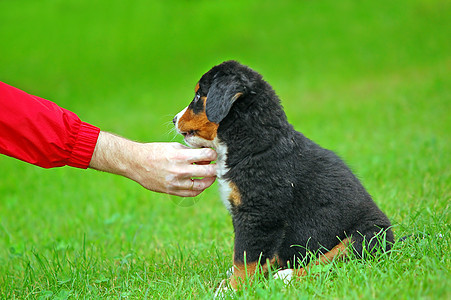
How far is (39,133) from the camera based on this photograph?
3.28 metres

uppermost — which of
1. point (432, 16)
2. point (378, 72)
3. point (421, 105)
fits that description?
point (432, 16)

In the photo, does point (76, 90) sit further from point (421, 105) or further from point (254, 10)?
point (421, 105)

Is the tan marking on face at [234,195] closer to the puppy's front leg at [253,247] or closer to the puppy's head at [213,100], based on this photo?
the puppy's front leg at [253,247]

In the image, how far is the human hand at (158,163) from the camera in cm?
338

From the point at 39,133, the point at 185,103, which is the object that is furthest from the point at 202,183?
the point at 185,103

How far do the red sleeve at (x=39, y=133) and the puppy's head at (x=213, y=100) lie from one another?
2.30 feet

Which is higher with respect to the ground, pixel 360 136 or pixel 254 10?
pixel 254 10

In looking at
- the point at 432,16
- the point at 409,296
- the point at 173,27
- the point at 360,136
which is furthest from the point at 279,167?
the point at 432,16

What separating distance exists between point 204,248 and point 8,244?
2.44 m

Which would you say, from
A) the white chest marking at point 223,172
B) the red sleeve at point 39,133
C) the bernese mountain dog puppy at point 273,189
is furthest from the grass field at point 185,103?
the red sleeve at point 39,133

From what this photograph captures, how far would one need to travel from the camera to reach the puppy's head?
323 centimetres

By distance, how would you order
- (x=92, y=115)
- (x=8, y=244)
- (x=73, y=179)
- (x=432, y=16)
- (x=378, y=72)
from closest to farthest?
(x=8, y=244), (x=73, y=179), (x=92, y=115), (x=378, y=72), (x=432, y=16)

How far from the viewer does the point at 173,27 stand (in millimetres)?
16953

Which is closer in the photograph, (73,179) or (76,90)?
(73,179)
